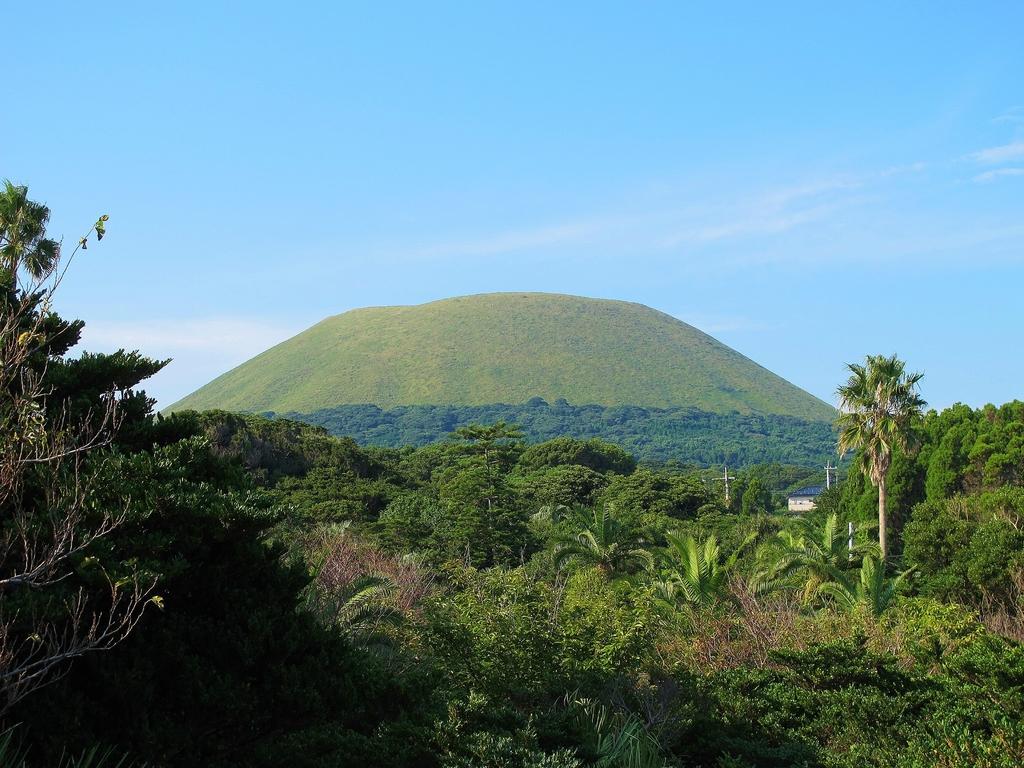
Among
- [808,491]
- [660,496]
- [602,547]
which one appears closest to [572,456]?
[660,496]

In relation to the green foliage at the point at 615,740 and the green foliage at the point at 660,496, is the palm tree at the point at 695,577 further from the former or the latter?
the green foliage at the point at 660,496

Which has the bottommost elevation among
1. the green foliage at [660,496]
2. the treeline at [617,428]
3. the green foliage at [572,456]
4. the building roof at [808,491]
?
the building roof at [808,491]

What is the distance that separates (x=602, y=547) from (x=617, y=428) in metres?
151

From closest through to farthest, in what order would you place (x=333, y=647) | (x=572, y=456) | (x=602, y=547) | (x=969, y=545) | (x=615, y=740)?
1. (x=333, y=647)
2. (x=615, y=740)
3. (x=969, y=545)
4. (x=602, y=547)
5. (x=572, y=456)

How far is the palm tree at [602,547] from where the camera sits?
32531mm

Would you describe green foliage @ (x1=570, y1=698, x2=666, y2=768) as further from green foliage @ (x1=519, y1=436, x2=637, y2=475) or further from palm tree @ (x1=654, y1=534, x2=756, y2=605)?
green foliage @ (x1=519, y1=436, x2=637, y2=475)

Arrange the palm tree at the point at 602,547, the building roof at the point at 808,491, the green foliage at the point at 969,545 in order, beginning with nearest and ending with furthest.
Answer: the green foliage at the point at 969,545 < the palm tree at the point at 602,547 < the building roof at the point at 808,491

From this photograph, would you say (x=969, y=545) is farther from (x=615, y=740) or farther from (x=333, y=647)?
(x=333, y=647)

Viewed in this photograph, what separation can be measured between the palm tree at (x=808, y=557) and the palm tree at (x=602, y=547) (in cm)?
Result: 465

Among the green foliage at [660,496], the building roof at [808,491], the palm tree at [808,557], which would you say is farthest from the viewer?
the building roof at [808,491]

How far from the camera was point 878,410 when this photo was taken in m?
36.9

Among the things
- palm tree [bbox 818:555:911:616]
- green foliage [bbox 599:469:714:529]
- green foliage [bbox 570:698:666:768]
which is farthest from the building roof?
green foliage [bbox 570:698:666:768]

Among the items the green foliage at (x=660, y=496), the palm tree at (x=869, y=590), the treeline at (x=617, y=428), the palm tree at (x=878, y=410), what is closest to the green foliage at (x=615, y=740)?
the palm tree at (x=869, y=590)

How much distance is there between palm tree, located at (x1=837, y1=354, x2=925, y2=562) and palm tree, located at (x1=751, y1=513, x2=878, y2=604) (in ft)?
12.1
